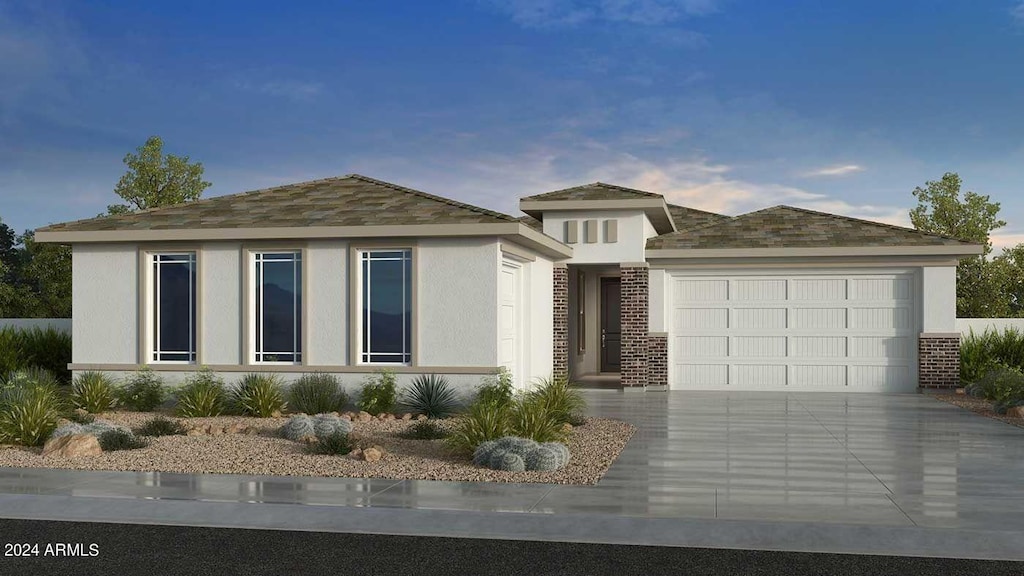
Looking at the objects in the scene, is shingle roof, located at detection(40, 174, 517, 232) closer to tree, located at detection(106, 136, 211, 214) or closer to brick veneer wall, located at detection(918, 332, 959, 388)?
brick veneer wall, located at detection(918, 332, 959, 388)

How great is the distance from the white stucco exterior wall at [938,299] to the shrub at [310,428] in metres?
13.5

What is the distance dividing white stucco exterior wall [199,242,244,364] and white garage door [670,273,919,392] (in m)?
10.0

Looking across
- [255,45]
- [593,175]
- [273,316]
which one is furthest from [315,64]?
[273,316]

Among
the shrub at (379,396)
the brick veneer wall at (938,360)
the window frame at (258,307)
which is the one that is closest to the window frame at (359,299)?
the shrub at (379,396)

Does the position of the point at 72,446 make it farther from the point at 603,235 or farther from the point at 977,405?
the point at 977,405

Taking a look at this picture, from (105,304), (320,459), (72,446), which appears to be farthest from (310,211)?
(320,459)

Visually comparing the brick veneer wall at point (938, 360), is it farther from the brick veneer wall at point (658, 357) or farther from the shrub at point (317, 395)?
the shrub at point (317, 395)

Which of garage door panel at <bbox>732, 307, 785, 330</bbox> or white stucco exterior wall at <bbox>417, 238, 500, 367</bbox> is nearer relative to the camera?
white stucco exterior wall at <bbox>417, 238, 500, 367</bbox>

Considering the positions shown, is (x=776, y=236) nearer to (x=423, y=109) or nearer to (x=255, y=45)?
(x=423, y=109)

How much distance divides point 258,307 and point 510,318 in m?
4.42

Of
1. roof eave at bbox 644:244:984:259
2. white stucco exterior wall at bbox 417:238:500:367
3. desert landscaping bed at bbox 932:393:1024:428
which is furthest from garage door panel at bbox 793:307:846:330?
white stucco exterior wall at bbox 417:238:500:367

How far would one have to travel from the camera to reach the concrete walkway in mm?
8047

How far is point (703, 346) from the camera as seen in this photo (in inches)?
896

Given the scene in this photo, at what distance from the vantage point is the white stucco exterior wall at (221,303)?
17.0m
